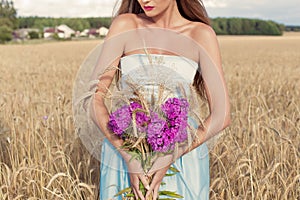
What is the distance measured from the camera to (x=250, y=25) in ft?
177

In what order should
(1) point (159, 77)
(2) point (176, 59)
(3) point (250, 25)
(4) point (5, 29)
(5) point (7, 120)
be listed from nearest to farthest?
(1) point (159, 77)
(2) point (176, 59)
(5) point (7, 120)
(4) point (5, 29)
(3) point (250, 25)

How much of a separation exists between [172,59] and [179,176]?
0.42 m

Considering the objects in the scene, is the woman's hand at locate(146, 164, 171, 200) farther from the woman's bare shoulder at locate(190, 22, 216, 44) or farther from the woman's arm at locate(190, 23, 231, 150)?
the woman's bare shoulder at locate(190, 22, 216, 44)

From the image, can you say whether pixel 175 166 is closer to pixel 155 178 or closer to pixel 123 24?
pixel 155 178

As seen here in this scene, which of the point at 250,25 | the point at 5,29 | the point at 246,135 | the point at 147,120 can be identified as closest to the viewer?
the point at 147,120

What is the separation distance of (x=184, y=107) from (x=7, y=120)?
246cm

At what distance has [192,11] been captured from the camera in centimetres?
163

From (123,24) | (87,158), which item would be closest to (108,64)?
(123,24)

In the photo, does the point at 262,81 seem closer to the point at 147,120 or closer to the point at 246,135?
the point at 246,135

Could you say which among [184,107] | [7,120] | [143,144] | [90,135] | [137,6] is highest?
[137,6]

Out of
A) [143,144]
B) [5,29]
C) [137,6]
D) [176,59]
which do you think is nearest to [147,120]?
[143,144]

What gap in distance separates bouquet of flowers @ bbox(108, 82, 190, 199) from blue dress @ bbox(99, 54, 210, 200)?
0.69ft

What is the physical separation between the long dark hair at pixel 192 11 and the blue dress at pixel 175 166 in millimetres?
140

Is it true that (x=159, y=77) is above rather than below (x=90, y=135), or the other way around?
above
